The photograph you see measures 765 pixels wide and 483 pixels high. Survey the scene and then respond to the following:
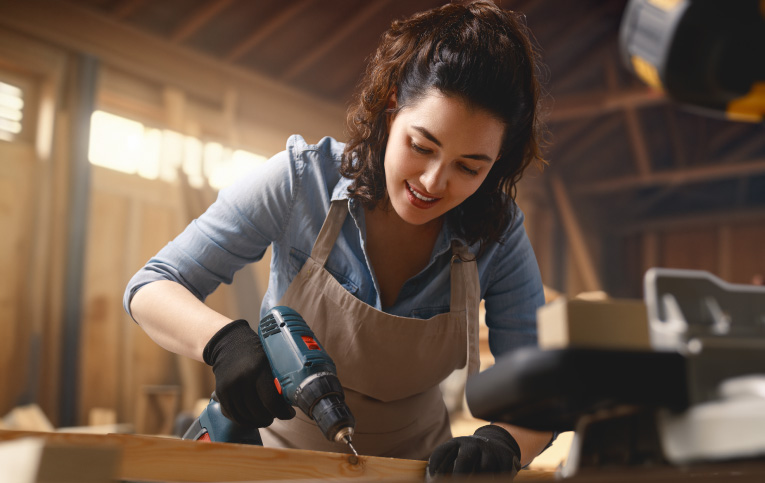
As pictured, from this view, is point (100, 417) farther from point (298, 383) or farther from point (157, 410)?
point (298, 383)

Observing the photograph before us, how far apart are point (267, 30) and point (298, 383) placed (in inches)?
188

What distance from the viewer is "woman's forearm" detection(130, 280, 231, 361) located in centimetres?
139

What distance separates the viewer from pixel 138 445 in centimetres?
96

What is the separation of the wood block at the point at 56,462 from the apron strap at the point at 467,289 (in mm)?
1173

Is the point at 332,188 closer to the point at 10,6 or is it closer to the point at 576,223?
the point at 10,6

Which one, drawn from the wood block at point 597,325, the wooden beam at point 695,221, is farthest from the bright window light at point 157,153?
the wooden beam at point 695,221

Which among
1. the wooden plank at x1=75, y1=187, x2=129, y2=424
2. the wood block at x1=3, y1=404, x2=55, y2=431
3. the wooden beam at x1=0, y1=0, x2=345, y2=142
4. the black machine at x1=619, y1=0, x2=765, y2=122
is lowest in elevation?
the wood block at x1=3, y1=404, x2=55, y2=431

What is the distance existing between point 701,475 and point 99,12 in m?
5.42

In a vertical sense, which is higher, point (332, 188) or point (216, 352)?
point (332, 188)

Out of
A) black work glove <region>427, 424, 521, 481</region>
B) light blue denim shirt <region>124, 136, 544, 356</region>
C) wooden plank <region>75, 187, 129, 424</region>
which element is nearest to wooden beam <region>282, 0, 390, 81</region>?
wooden plank <region>75, 187, 129, 424</region>

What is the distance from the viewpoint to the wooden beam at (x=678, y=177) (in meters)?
8.20

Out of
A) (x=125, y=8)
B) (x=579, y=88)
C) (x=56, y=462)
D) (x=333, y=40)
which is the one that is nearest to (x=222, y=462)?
(x=56, y=462)

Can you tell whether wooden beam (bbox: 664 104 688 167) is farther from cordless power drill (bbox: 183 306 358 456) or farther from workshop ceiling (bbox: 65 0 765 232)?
cordless power drill (bbox: 183 306 358 456)

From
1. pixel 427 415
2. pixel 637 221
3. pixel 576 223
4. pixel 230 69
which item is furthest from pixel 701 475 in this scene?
pixel 637 221
